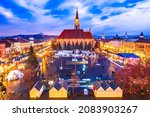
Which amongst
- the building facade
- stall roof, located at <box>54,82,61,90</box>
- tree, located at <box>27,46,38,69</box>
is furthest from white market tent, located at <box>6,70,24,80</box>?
the building facade

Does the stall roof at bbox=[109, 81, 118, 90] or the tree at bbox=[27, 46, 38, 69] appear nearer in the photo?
the stall roof at bbox=[109, 81, 118, 90]

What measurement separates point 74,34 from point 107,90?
731 mm

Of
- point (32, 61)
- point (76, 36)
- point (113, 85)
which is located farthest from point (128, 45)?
point (32, 61)

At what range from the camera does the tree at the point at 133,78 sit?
2928mm

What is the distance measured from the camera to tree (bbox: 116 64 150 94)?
2.93 m

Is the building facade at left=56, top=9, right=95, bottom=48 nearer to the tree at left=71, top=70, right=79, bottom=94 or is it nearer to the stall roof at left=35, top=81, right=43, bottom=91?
the tree at left=71, top=70, right=79, bottom=94

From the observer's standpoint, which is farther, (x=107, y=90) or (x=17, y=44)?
(x=17, y=44)

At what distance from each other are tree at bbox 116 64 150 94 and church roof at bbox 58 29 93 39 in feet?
1.78

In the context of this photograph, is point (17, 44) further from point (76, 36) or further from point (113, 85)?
point (113, 85)

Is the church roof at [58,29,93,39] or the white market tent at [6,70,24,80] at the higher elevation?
the church roof at [58,29,93,39]

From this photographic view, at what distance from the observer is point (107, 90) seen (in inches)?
111

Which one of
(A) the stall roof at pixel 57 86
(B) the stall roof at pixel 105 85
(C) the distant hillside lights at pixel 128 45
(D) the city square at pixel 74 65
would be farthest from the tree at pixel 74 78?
(C) the distant hillside lights at pixel 128 45

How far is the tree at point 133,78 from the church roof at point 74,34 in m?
0.54

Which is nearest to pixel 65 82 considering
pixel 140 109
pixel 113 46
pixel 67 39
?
pixel 67 39
